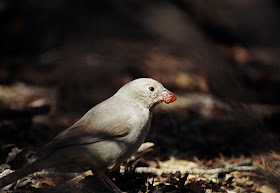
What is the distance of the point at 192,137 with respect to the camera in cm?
496

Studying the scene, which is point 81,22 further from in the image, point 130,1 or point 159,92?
point 159,92

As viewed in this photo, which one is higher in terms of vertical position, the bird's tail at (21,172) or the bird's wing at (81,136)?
the bird's wing at (81,136)

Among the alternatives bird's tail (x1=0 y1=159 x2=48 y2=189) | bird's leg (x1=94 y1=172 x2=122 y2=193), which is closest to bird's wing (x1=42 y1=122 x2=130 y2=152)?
bird's tail (x1=0 y1=159 x2=48 y2=189)

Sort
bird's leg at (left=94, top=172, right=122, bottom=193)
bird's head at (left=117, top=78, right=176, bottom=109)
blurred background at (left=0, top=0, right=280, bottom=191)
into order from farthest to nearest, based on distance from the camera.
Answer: blurred background at (left=0, top=0, right=280, bottom=191) < bird's head at (left=117, top=78, right=176, bottom=109) < bird's leg at (left=94, top=172, right=122, bottom=193)

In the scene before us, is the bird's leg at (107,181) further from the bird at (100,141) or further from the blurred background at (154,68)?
the blurred background at (154,68)

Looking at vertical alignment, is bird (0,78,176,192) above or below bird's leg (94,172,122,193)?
above

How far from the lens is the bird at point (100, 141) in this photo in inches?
128

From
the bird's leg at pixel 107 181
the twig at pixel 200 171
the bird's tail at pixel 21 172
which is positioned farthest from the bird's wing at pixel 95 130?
the twig at pixel 200 171

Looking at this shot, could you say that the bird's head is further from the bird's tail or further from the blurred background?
the bird's tail

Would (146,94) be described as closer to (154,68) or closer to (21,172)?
(21,172)

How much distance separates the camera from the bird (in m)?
3.26

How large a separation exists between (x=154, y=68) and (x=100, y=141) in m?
3.63

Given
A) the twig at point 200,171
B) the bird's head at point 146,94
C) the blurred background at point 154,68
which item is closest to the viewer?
the bird's head at point 146,94

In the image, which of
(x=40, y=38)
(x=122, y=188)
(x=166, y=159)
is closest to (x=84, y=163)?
(x=122, y=188)
